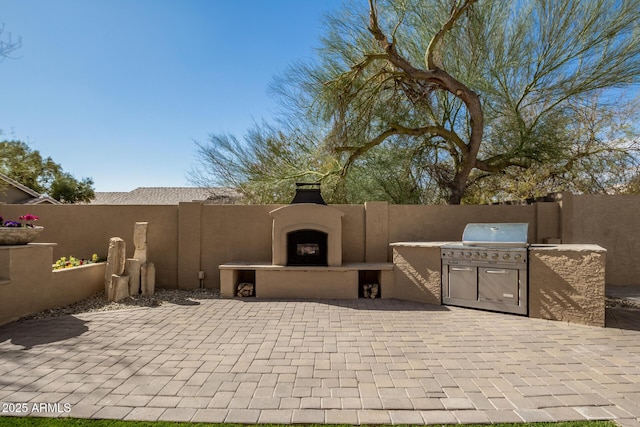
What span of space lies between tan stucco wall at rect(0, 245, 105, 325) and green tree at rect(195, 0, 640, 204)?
5.83 meters

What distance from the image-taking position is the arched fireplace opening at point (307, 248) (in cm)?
705

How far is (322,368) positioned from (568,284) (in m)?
4.38

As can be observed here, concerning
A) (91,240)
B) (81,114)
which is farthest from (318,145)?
(81,114)

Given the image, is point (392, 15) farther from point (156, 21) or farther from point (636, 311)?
point (636, 311)

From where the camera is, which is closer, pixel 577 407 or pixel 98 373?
pixel 577 407

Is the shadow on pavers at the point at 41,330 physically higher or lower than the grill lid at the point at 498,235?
lower

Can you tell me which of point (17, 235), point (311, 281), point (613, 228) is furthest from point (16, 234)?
point (613, 228)

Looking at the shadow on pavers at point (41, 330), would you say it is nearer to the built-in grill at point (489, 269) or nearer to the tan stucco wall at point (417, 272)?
the tan stucco wall at point (417, 272)

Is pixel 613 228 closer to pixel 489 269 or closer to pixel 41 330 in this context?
pixel 489 269

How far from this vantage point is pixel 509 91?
8.99 m

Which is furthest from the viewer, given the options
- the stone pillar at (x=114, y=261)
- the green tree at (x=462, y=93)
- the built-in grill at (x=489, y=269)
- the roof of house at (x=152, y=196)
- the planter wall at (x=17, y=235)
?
the roof of house at (x=152, y=196)

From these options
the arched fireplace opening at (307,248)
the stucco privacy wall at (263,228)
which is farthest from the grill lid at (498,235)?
the arched fireplace opening at (307,248)

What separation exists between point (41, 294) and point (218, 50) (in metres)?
8.92

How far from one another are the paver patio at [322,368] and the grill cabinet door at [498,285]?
334 mm
